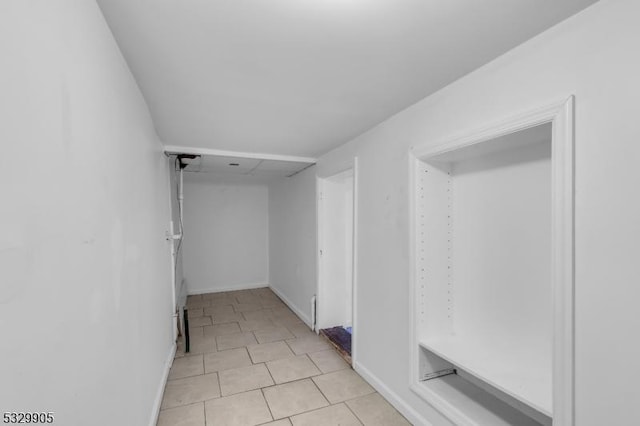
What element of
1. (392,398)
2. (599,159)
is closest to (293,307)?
(392,398)

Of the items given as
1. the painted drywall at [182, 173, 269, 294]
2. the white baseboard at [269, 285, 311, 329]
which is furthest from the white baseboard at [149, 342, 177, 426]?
the painted drywall at [182, 173, 269, 294]

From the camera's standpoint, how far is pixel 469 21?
115cm

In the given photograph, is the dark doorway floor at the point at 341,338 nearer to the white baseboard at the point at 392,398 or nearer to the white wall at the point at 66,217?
the white baseboard at the point at 392,398

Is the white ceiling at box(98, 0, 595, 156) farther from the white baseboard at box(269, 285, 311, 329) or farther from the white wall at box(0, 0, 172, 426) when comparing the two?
the white baseboard at box(269, 285, 311, 329)

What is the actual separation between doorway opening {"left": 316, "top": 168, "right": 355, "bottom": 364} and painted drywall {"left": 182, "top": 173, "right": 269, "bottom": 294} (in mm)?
2252

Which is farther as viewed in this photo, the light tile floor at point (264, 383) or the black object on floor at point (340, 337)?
the black object on floor at point (340, 337)

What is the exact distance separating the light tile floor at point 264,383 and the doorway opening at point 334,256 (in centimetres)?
33

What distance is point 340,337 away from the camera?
11.1 ft

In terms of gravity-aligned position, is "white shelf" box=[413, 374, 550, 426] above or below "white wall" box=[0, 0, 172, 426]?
below

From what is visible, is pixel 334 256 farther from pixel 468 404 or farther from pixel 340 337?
pixel 468 404

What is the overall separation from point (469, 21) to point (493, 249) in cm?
126

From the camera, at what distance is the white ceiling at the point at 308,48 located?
1.08 m

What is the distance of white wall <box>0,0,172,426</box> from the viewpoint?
0.58 meters

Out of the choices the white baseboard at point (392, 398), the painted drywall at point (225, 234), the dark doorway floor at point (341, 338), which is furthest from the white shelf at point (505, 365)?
the painted drywall at point (225, 234)
